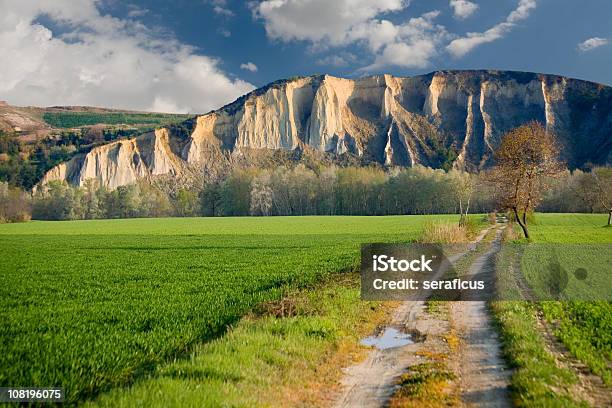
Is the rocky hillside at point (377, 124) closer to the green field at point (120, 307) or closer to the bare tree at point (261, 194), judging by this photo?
the bare tree at point (261, 194)

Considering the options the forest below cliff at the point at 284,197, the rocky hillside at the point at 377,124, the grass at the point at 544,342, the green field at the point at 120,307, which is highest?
the rocky hillside at the point at 377,124

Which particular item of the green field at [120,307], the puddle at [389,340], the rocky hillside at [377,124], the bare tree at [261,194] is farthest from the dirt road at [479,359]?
the rocky hillside at [377,124]

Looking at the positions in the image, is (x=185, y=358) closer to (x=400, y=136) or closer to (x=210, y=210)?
(x=210, y=210)

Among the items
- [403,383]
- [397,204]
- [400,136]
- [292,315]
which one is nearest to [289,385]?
[403,383]

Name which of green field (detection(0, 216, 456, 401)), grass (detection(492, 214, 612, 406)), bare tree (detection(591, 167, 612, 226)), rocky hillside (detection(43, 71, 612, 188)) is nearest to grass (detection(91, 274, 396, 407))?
green field (detection(0, 216, 456, 401))

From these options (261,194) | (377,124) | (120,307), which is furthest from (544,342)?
(377,124)

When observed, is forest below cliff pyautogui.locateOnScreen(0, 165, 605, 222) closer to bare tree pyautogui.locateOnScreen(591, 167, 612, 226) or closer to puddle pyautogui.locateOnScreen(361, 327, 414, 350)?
bare tree pyautogui.locateOnScreen(591, 167, 612, 226)

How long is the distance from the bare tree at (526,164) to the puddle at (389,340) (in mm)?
27328

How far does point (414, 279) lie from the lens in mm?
17766

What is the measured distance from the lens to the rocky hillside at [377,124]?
526 feet

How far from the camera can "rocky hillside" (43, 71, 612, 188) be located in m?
160

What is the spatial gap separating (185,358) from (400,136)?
174412mm

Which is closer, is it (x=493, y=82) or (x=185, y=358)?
(x=185, y=358)

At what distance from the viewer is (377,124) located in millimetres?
183250
